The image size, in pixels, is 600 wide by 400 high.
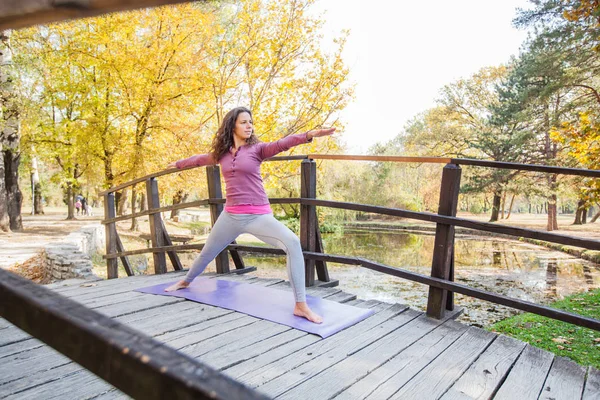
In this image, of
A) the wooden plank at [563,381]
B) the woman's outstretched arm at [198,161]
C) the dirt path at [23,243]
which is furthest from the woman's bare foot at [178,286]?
the dirt path at [23,243]

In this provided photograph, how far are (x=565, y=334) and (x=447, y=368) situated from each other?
4.26 m

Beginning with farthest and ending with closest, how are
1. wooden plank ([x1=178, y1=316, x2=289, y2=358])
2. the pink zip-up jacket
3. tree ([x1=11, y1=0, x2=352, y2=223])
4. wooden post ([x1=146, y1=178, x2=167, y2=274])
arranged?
1. tree ([x1=11, y1=0, x2=352, y2=223])
2. wooden post ([x1=146, y1=178, x2=167, y2=274])
3. the pink zip-up jacket
4. wooden plank ([x1=178, y1=316, x2=289, y2=358])

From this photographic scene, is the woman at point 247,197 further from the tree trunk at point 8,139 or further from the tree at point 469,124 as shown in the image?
the tree at point 469,124

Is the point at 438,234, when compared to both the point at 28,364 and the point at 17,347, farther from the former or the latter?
the point at 17,347

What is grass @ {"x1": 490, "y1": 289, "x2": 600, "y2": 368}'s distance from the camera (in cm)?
432

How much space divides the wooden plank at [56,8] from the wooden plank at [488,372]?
6.34ft

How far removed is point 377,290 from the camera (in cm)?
1095

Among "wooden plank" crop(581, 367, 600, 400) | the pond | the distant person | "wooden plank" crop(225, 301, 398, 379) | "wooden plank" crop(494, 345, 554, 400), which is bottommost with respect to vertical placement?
the pond

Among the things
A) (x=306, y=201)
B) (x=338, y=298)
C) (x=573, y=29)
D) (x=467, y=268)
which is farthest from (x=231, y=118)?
(x=573, y=29)

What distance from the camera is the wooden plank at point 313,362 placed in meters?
1.88

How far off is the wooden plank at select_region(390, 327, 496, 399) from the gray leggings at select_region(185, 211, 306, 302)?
3.35 feet

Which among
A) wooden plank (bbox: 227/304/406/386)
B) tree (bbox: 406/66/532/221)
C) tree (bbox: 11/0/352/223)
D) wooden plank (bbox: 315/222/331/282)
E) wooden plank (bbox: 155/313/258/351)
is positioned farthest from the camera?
tree (bbox: 406/66/532/221)

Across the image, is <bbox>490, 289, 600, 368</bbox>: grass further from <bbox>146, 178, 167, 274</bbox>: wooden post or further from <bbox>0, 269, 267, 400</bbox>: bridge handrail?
<bbox>0, 269, 267, 400</bbox>: bridge handrail

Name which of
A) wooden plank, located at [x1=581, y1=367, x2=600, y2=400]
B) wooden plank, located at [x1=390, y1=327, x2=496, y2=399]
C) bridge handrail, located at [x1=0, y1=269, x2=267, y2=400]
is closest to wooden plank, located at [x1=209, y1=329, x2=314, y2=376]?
wooden plank, located at [x1=390, y1=327, x2=496, y2=399]
